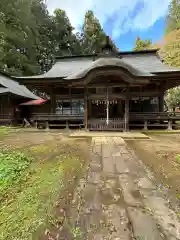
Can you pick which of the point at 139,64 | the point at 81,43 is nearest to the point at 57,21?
the point at 81,43

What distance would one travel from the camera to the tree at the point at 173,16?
43.6 meters

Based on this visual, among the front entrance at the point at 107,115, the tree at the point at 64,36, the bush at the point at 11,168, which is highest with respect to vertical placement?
the tree at the point at 64,36

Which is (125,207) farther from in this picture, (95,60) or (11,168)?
(95,60)

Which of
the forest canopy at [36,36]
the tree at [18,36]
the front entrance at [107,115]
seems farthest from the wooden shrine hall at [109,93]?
the tree at [18,36]

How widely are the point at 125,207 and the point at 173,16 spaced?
54765 millimetres

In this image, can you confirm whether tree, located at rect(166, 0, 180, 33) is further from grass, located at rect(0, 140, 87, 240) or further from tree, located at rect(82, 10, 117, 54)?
grass, located at rect(0, 140, 87, 240)

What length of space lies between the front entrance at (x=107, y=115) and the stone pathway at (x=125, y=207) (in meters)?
8.04

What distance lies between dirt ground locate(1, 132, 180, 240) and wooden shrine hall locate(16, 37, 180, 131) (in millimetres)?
7975

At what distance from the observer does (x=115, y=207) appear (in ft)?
9.85

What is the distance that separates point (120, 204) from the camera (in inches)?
122

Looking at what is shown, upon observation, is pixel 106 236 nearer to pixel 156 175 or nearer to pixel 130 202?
pixel 130 202

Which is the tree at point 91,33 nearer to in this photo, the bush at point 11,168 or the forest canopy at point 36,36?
the forest canopy at point 36,36

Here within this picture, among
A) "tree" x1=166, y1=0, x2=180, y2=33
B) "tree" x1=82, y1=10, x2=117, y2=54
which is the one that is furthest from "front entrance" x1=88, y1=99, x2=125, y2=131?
"tree" x1=166, y1=0, x2=180, y2=33

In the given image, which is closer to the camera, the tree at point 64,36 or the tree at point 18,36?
the tree at point 18,36
